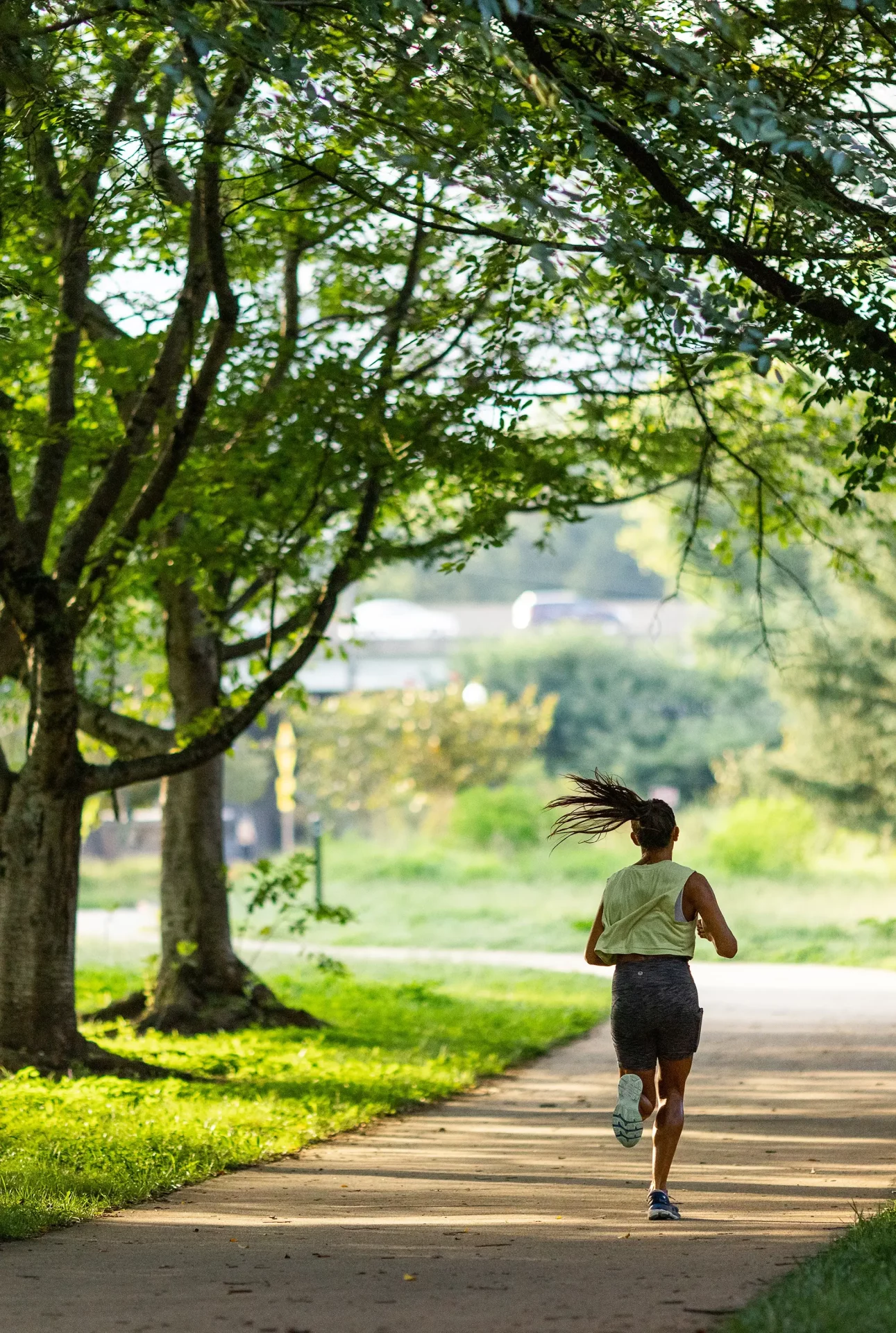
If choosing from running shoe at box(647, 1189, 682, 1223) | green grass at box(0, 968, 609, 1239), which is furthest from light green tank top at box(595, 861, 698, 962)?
green grass at box(0, 968, 609, 1239)

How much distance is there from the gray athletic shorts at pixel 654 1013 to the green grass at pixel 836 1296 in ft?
3.62

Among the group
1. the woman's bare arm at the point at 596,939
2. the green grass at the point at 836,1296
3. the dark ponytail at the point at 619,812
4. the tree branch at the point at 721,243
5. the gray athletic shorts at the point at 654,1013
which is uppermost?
the tree branch at the point at 721,243

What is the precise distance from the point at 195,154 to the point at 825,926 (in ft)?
66.7

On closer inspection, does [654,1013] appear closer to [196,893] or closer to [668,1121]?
[668,1121]

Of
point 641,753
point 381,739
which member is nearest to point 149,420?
point 381,739

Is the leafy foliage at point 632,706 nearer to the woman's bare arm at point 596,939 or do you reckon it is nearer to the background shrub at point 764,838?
the background shrub at point 764,838

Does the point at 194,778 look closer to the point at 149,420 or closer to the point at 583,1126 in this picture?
the point at 149,420

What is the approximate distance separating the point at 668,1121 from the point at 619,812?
130 cm

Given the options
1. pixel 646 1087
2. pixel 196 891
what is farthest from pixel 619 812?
pixel 196 891

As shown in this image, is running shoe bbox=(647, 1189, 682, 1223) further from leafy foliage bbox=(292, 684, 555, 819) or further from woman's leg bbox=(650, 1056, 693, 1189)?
leafy foliage bbox=(292, 684, 555, 819)

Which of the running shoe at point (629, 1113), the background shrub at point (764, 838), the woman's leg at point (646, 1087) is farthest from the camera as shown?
the background shrub at point (764, 838)

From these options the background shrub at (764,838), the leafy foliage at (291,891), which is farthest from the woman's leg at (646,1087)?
the background shrub at (764,838)

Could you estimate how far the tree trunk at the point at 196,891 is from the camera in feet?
46.1

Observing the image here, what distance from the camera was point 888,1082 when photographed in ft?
38.1
